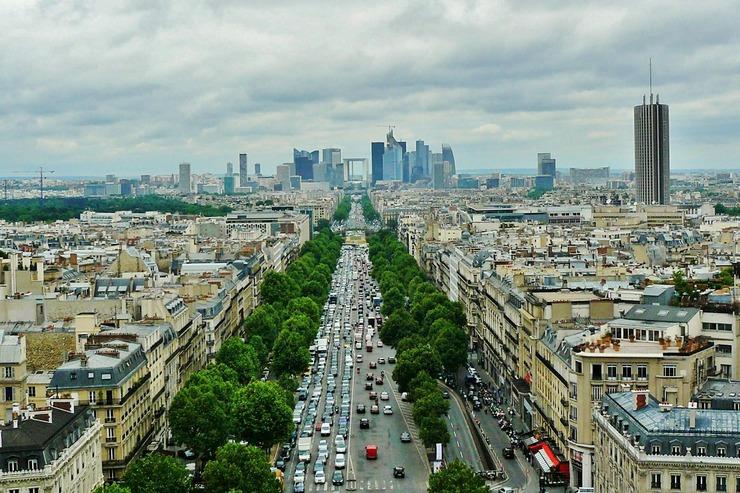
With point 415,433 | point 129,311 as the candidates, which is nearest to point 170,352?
point 129,311

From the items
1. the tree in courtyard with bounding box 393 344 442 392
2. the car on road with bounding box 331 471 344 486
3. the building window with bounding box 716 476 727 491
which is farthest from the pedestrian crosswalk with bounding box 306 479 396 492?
the building window with bounding box 716 476 727 491

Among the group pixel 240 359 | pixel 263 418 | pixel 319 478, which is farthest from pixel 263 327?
pixel 319 478

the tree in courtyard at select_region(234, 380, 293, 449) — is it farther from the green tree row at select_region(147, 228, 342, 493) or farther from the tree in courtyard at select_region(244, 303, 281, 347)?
the tree in courtyard at select_region(244, 303, 281, 347)

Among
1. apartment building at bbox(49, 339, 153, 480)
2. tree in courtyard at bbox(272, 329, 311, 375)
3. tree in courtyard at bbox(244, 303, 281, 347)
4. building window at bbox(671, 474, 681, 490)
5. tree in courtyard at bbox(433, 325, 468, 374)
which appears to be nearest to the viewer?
building window at bbox(671, 474, 681, 490)

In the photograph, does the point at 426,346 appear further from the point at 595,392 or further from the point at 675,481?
the point at 675,481

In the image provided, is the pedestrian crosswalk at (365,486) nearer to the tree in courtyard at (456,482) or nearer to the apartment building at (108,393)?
the tree in courtyard at (456,482)

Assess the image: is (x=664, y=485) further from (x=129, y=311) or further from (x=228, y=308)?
(x=228, y=308)
